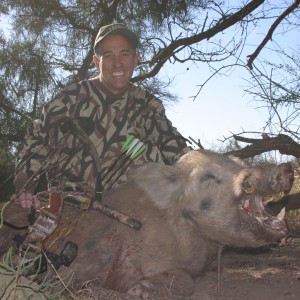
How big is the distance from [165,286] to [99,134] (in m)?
1.62

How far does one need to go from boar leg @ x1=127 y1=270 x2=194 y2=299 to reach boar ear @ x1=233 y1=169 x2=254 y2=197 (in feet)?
2.23

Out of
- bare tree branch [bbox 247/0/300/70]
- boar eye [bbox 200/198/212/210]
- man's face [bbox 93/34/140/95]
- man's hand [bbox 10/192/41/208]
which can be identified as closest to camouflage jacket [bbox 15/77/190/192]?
man's face [bbox 93/34/140/95]

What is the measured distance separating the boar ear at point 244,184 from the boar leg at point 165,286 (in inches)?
26.7

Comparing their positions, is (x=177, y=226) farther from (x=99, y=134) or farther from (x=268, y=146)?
(x=268, y=146)

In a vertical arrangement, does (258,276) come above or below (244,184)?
below

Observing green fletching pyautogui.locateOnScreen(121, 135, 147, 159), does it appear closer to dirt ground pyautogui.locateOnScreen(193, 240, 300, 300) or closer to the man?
the man

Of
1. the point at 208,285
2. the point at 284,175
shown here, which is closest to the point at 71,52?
the point at 208,285

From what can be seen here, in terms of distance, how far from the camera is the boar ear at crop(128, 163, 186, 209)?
351 cm

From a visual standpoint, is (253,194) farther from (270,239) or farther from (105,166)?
(105,166)

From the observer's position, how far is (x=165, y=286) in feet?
10.3

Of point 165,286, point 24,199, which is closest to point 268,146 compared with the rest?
point 165,286

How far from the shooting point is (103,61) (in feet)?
14.1

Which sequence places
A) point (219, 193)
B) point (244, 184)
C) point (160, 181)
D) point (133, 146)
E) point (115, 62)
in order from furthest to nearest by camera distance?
point (115, 62) < point (133, 146) < point (160, 181) < point (219, 193) < point (244, 184)

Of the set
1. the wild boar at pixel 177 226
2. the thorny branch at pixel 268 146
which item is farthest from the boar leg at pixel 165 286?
the thorny branch at pixel 268 146
